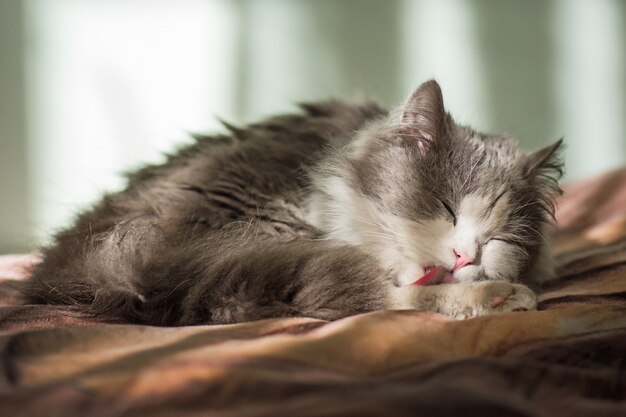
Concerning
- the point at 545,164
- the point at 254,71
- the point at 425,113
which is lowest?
the point at 545,164

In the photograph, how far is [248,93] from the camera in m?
2.89

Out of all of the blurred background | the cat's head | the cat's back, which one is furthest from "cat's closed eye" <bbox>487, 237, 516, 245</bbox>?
the blurred background

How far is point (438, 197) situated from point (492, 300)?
0.93ft

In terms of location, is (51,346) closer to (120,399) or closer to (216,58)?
(120,399)

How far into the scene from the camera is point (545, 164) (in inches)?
61.6

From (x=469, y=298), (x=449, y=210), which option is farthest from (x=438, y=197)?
Result: (x=469, y=298)

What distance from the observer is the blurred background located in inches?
105

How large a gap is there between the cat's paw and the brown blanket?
103 mm

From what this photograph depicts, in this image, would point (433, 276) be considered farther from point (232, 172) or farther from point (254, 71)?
point (254, 71)

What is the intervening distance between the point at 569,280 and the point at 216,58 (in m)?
1.95

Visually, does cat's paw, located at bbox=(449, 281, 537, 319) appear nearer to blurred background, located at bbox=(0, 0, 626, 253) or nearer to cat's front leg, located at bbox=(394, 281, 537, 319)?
cat's front leg, located at bbox=(394, 281, 537, 319)

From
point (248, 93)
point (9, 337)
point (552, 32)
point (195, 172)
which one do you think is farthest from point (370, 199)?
point (552, 32)

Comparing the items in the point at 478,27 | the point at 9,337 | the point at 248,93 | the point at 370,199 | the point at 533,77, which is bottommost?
the point at 9,337

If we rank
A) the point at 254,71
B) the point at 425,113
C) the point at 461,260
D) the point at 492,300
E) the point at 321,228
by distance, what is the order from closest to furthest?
the point at 492,300 → the point at 461,260 → the point at 425,113 → the point at 321,228 → the point at 254,71
